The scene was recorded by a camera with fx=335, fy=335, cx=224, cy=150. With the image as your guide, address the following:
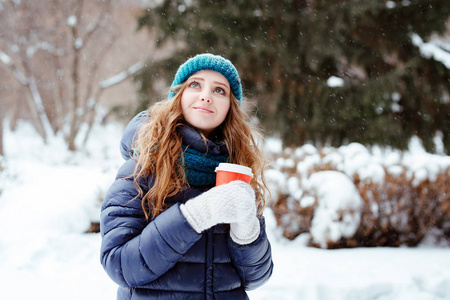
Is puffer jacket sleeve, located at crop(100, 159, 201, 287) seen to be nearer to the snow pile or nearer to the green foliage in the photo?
the snow pile

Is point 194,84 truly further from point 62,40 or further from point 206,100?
point 62,40

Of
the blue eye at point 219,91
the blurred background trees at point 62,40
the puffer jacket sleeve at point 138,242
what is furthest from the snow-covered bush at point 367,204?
the blurred background trees at point 62,40

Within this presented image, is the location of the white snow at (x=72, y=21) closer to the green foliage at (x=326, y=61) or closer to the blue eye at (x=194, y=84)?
the green foliage at (x=326, y=61)

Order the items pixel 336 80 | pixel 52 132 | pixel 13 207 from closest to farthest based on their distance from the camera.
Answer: pixel 13 207
pixel 336 80
pixel 52 132

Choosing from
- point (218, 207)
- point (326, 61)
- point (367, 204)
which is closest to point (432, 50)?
point (326, 61)

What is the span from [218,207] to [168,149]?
1.36ft

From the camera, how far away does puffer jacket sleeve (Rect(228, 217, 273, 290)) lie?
55.7 inches

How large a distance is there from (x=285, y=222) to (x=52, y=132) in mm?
15052

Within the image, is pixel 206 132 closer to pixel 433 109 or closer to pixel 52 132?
pixel 433 109

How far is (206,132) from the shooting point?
67.0 inches

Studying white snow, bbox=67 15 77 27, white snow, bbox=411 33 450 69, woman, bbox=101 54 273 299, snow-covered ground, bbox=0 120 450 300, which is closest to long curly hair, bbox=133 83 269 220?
woman, bbox=101 54 273 299

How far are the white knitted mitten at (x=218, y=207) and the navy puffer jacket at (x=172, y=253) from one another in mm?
35

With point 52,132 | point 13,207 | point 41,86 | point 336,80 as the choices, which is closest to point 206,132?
point 13,207

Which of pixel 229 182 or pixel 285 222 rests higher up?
pixel 229 182
